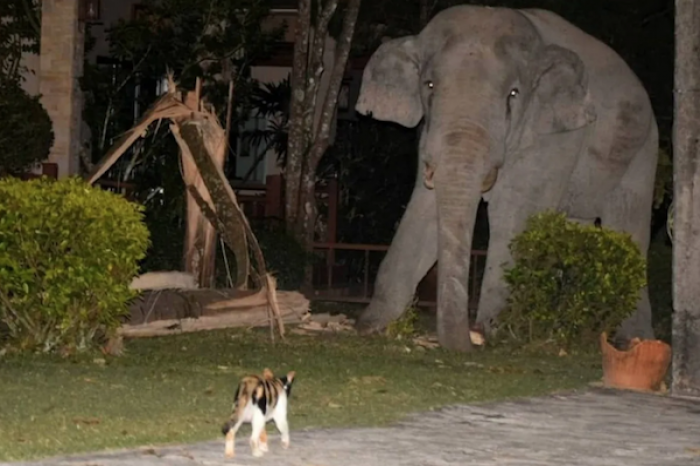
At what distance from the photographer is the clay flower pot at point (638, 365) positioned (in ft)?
39.0

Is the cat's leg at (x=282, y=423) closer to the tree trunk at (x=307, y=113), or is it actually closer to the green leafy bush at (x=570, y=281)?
the green leafy bush at (x=570, y=281)

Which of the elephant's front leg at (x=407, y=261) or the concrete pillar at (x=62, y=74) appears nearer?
the elephant's front leg at (x=407, y=261)

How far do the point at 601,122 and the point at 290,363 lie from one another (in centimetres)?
501

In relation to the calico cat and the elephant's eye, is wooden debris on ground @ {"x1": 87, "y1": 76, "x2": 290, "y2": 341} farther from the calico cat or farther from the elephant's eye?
the calico cat

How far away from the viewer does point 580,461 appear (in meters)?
8.77

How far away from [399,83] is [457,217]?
215cm

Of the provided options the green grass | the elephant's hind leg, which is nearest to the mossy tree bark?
the green grass

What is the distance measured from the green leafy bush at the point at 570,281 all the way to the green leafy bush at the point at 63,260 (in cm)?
358

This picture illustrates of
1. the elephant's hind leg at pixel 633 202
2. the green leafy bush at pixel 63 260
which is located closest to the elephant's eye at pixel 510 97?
the elephant's hind leg at pixel 633 202

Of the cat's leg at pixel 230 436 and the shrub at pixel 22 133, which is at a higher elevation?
the shrub at pixel 22 133

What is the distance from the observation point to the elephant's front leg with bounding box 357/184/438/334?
1503 centimetres

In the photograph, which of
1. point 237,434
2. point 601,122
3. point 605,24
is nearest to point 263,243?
point 601,122

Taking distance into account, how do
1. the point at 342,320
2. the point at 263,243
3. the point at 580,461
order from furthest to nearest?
the point at 263,243 < the point at 342,320 < the point at 580,461

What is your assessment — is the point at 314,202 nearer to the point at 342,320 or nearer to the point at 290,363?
the point at 342,320
